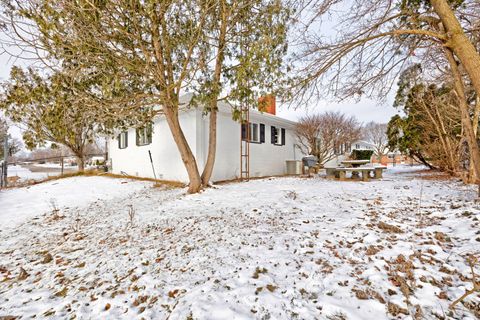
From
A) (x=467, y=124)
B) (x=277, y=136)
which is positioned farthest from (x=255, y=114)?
(x=467, y=124)

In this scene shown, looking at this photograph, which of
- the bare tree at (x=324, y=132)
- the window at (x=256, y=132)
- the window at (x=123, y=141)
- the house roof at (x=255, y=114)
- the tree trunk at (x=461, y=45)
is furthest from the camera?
the window at (x=123, y=141)

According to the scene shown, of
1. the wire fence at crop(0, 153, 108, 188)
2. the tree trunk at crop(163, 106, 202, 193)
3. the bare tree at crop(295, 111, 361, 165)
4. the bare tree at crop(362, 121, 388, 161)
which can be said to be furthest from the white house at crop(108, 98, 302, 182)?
the bare tree at crop(362, 121, 388, 161)

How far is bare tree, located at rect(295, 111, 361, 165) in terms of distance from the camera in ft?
39.6

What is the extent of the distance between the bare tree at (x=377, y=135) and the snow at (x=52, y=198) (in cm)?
3774

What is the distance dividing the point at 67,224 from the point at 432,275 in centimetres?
602

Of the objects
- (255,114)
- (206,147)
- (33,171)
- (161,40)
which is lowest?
(33,171)

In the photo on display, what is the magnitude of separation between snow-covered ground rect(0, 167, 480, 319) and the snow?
1202 mm

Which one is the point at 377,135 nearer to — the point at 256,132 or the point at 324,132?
the point at 324,132

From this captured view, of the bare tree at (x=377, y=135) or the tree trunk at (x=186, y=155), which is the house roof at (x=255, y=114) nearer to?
the tree trunk at (x=186, y=155)

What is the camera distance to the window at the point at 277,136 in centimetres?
1178

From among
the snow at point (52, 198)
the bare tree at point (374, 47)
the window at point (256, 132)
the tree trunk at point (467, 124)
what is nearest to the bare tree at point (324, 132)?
the window at point (256, 132)

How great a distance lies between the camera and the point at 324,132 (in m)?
12.0

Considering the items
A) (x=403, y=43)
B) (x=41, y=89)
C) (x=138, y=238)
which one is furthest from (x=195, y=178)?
(x=403, y=43)

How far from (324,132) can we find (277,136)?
2658 millimetres
